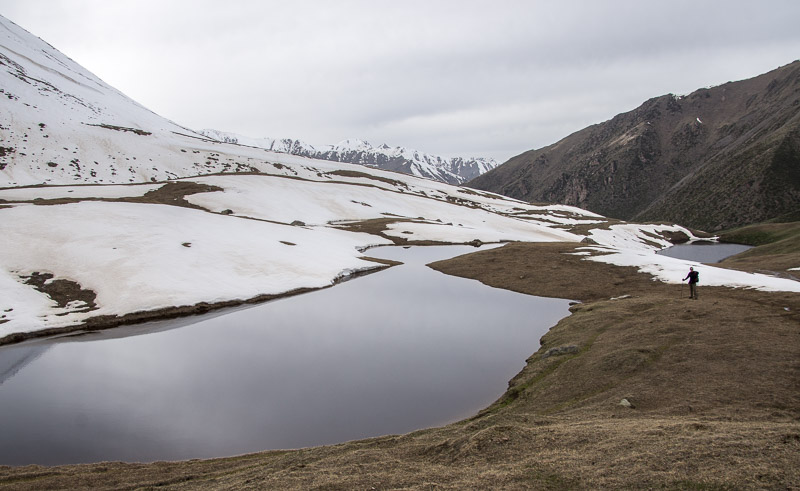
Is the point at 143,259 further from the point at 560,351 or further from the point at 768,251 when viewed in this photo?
the point at 768,251

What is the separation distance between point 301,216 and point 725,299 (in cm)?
8255

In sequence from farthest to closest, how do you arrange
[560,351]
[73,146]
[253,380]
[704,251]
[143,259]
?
[73,146] < [704,251] < [143,259] < [560,351] < [253,380]

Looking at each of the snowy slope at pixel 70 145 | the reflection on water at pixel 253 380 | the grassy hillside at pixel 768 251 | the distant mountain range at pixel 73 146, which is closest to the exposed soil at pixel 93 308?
the reflection on water at pixel 253 380

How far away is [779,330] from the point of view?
2373 centimetres

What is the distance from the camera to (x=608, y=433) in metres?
12.3

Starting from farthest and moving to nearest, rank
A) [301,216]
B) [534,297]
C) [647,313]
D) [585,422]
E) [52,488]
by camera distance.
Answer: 1. [301,216]
2. [534,297]
3. [647,313]
4. [585,422]
5. [52,488]

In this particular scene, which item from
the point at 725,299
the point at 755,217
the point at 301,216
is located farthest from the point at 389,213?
the point at 755,217

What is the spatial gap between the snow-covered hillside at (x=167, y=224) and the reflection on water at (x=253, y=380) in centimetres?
769

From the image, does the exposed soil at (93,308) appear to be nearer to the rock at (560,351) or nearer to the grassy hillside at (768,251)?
the rock at (560,351)

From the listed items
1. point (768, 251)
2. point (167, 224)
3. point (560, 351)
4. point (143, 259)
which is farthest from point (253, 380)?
point (768, 251)

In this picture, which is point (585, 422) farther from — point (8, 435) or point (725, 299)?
point (725, 299)

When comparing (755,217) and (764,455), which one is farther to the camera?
(755,217)

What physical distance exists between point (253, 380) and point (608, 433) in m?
17.4

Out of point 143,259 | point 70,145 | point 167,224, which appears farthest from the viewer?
point 70,145
